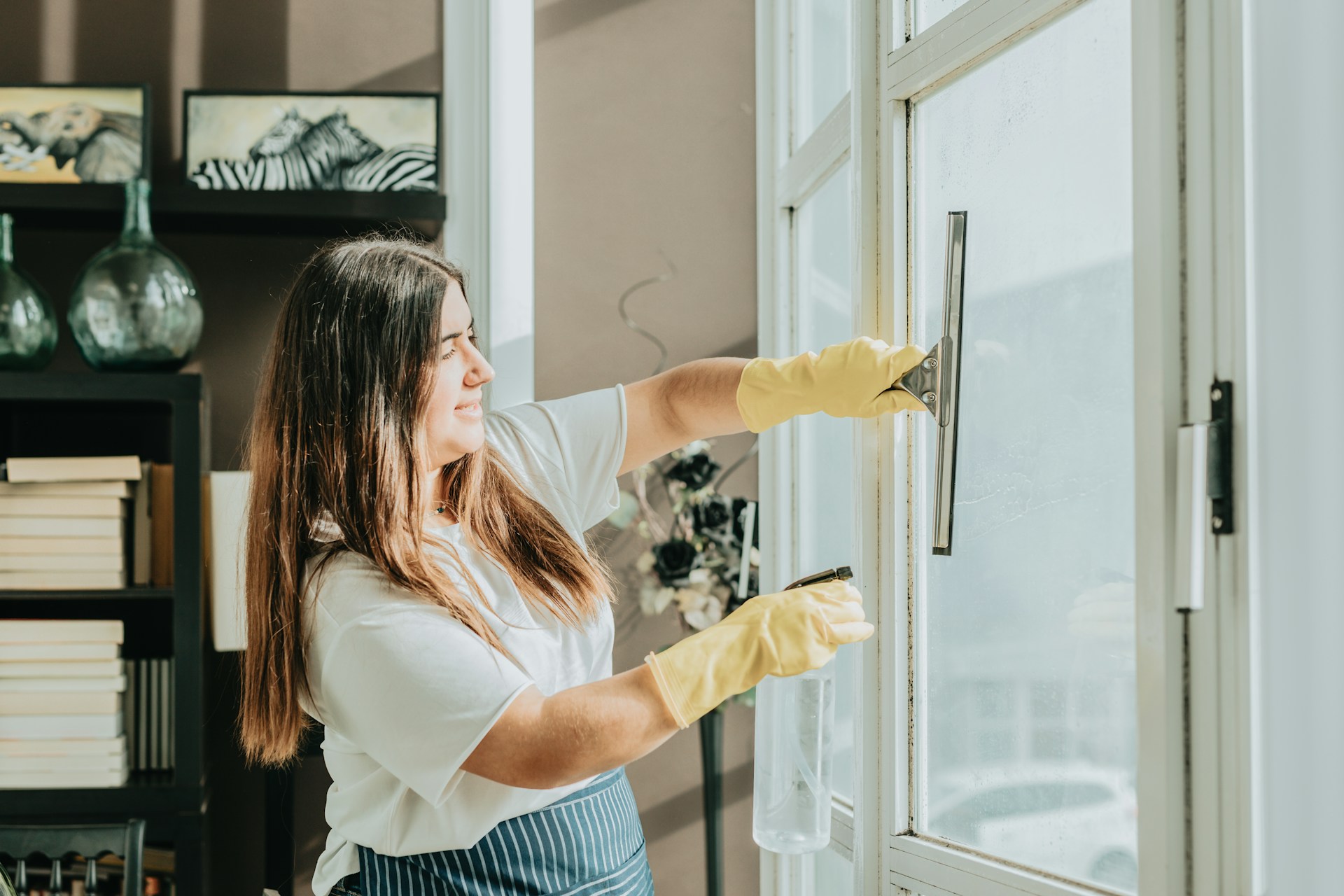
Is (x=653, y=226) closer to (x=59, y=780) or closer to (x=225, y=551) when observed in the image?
(x=225, y=551)

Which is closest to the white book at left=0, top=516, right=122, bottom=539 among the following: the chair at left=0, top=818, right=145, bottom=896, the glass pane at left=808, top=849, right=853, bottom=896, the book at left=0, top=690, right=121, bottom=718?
the book at left=0, top=690, right=121, bottom=718

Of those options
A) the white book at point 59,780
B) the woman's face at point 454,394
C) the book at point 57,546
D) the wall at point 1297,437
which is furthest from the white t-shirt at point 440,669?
the book at point 57,546

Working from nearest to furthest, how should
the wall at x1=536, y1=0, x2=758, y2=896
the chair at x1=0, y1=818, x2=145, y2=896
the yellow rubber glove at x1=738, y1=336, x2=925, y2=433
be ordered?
A: the yellow rubber glove at x1=738, y1=336, x2=925, y2=433 < the chair at x1=0, y1=818, x2=145, y2=896 < the wall at x1=536, y1=0, x2=758, y2=896

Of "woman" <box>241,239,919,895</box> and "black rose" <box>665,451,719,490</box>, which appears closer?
"woman" <box>241,239,919,895</box>

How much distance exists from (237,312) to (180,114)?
0.41 meters

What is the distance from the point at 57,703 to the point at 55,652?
0.29 feet

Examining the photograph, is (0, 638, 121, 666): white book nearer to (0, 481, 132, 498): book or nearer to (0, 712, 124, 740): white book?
(0, 712, 124, 740): white book

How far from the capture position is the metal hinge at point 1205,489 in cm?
70

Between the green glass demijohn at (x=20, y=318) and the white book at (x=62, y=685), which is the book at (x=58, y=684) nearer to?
the white book at (x=62, y=685)

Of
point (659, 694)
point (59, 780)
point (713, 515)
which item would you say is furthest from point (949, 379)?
point (59, 780)

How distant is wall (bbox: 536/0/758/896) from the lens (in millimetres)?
2154

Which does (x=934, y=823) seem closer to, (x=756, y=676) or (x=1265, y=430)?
(x=756, y=676)

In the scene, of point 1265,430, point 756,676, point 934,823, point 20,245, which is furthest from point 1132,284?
point 20,245

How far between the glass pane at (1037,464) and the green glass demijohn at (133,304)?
132 cm
